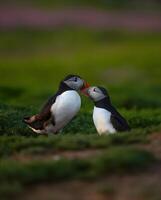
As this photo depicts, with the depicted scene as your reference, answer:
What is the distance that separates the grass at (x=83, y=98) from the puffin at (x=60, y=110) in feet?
1.00

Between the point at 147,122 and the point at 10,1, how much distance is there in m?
A: 29.9

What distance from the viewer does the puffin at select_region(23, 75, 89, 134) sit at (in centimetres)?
1234

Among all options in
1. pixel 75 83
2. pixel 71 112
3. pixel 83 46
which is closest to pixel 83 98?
pixel 75 83

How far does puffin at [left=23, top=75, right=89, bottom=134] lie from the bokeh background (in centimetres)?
47

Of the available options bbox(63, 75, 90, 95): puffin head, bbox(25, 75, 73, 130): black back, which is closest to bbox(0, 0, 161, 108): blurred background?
bbox(63, 75, 90, 95): puffin head

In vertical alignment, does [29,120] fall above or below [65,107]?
below

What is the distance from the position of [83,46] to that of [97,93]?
996 inches

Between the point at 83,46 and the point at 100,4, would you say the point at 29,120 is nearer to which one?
the point at 83,46

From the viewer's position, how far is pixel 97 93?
1298 centimetres

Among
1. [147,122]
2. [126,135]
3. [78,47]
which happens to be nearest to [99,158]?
[126,135]

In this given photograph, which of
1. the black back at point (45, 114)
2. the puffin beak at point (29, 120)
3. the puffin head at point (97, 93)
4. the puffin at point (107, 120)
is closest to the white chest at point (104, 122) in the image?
the puffin at point (107, 120)

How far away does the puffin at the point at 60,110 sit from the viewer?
12344 millimetres

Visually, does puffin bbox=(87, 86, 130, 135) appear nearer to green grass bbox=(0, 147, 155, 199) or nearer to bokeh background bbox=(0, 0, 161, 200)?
bokeh background bbox=(0, 0, 161, 200)

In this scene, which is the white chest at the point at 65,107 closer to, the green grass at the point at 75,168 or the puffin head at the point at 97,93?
the puffin head at the point at 97,93
